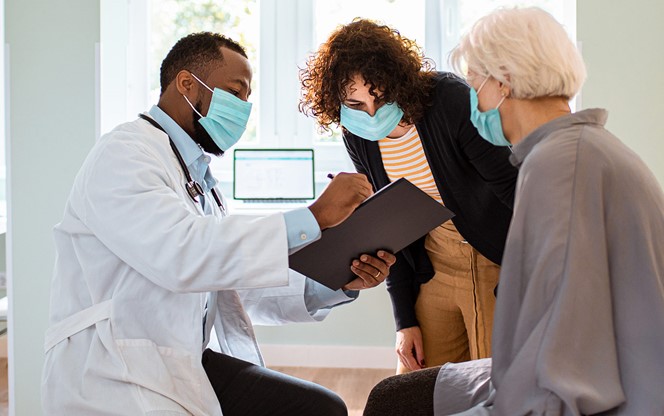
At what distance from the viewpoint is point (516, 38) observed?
4.42 feet

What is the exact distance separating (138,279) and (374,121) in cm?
76

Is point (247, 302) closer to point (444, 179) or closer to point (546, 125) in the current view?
point (444, 179)

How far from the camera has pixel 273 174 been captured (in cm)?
370

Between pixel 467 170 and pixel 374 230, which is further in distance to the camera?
pixel 467 170

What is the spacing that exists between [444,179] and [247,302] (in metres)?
0.59

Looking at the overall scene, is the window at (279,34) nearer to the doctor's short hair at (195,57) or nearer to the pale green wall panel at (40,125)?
the pale green wall panel at (40,125)

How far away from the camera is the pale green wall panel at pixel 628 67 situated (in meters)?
2.78

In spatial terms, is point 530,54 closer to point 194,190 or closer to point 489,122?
point 489,122

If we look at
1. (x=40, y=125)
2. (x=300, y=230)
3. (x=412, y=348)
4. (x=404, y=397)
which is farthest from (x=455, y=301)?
(x=40, y=125)

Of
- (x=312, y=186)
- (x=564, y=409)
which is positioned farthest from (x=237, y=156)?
(x=564, y=409)

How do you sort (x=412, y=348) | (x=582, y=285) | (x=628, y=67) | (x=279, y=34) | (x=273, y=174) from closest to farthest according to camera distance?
(x=582, y=285), (x=412, y=348), (x=628, y=67), (x=273, y=174), (x=279, y=34)

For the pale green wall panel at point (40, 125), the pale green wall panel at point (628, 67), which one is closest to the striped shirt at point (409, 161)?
the pale green wall panel at point (628, 67)

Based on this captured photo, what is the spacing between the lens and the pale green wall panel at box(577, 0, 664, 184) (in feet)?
9.13

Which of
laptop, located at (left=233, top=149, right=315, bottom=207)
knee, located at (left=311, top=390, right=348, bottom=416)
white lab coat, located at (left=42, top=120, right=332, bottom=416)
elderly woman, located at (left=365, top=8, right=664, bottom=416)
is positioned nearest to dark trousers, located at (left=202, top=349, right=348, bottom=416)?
knee, located at (left=311, top=390, right=348, bottom=416)
